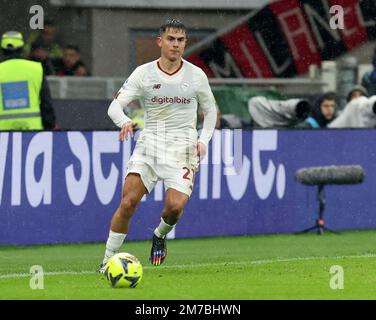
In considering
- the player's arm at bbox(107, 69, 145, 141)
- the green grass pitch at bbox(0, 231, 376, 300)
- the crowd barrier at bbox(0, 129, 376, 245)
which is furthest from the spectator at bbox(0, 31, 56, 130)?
the player's arm at bbox(107, 69, 145, 141)

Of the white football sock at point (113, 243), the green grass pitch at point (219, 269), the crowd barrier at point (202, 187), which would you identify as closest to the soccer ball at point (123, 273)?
the green grass pitch at point (219, 269)

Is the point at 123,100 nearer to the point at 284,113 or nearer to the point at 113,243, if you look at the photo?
the point at 113,243

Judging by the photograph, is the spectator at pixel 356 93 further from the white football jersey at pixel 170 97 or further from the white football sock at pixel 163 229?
the white football sock at pixel 163 229

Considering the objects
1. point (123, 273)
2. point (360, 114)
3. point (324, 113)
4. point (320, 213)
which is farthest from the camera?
point (324, 113)

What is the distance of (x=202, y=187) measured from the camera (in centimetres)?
1708

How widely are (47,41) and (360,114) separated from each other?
223 inches

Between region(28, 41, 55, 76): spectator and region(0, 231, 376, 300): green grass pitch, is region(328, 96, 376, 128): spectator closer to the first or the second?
region(0, 231, 376, 300): green grass pitch

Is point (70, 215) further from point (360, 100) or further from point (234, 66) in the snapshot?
point (234, 66)

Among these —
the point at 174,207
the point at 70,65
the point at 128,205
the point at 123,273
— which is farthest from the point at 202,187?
the point at 70,65

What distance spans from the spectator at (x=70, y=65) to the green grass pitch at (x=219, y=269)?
631 centimetres

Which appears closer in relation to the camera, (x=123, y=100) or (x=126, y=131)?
(x=126, y=131)

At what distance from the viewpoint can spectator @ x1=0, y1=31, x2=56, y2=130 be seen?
1631 cm

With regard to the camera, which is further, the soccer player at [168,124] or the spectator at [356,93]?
the spectator at [356,93]

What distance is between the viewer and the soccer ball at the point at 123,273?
11.8 meters
